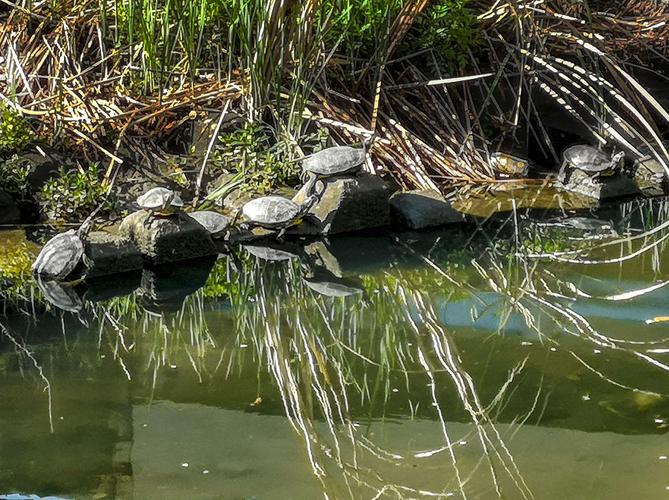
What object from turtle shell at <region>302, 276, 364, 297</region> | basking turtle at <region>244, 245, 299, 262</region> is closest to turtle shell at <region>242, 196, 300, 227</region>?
basking turtle at <region>244, 245, 299, 262</region>

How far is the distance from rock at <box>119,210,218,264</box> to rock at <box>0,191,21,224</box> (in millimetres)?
616

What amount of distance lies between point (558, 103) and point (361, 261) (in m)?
2.52

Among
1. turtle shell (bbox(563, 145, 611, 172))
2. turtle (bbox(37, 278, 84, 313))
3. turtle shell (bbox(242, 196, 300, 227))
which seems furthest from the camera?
turtle shell (bbox(563, 145, 611, 172))

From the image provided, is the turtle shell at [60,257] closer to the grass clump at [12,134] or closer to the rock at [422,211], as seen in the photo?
the grass clump at [12,134]

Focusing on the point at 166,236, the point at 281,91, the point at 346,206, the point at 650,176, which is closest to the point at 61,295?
the point at 166,236

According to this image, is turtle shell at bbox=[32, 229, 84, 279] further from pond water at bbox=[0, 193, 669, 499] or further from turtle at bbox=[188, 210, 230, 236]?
turtle at bbox=[188, 210, 230, 236]

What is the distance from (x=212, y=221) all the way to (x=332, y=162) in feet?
2.16

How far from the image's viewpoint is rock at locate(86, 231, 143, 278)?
4508 mm

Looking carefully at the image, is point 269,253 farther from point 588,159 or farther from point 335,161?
point 588,159

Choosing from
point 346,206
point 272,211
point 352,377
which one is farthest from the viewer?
point 346,206

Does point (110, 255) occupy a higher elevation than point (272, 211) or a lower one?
lower

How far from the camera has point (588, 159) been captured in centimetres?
588

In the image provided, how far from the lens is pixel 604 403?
3145 mm

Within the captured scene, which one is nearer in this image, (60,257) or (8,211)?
(60,257)
